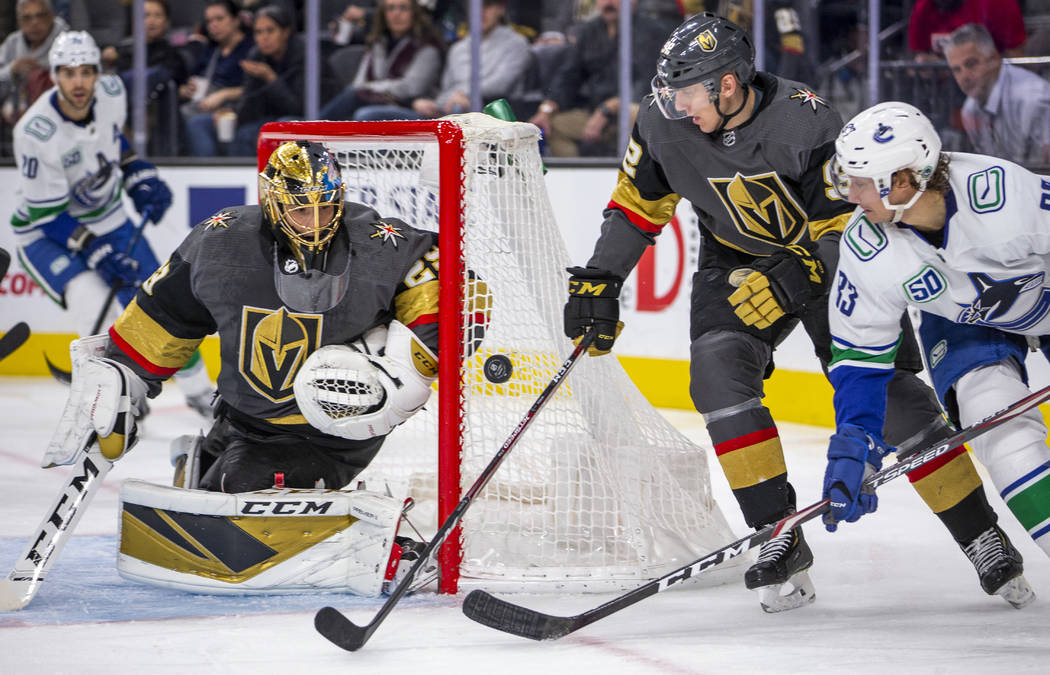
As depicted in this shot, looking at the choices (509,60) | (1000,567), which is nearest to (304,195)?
(1000,567)

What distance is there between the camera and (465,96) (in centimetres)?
625

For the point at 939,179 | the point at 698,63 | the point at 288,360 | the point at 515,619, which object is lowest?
the point at 515,619

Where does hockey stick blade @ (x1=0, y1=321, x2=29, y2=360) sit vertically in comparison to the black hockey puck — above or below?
below

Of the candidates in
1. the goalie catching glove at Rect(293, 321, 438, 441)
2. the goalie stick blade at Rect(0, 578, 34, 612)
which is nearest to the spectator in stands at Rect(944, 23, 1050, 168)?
the goalie catching glove at Rect(293, 321, 438, 441)

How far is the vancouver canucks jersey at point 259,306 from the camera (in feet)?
9.66

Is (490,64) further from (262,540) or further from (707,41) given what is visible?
(262,540)

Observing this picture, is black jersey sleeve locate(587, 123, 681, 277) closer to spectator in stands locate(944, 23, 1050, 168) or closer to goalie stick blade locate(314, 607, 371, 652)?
goalie stick blade locate(314, 607, 371, 652)

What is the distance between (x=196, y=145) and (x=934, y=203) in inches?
183

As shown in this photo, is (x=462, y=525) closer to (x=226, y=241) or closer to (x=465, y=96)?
(x=226, y=241)

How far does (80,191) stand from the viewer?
5.29 metres

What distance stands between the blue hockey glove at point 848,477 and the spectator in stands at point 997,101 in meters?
2.54

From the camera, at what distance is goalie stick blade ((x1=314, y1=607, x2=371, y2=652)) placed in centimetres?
249

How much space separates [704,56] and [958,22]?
264 cm

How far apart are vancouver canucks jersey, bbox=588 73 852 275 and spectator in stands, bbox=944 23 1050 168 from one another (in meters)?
2.16
